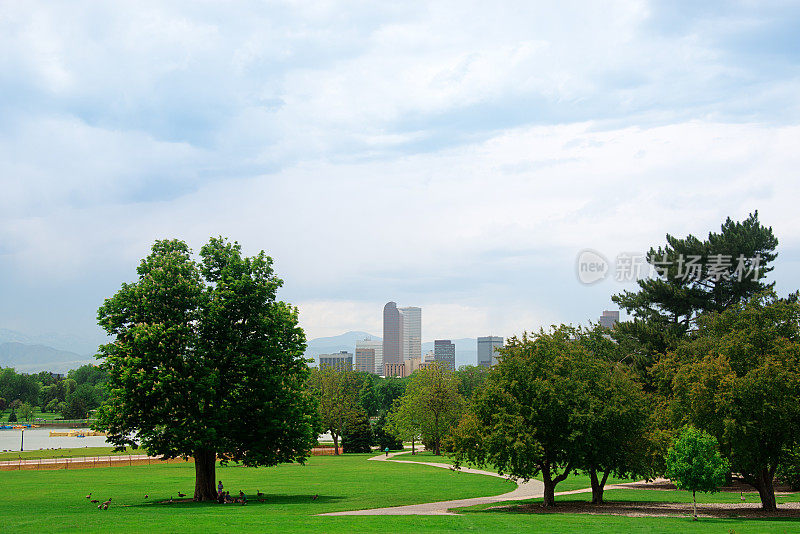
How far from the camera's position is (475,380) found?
14325 centimetres

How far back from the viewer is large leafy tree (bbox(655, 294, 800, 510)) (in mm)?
32219

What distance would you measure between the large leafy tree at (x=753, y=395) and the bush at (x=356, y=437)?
6982 cm

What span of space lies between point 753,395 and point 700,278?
24.5m

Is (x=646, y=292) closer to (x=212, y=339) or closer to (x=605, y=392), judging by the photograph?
(x=605, y=392)

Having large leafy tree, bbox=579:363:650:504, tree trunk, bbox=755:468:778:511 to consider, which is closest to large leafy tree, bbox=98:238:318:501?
large leafy tree, bbox=579:363:650:504

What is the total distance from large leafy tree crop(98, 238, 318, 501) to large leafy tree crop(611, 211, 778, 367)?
31233 mm

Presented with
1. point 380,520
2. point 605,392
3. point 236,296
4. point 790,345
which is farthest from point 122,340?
point 790,345

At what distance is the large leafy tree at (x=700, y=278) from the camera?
5384 cm

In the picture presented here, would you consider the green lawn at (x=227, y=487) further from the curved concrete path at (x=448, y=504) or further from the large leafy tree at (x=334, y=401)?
the large leafy tree at (x=334, y=401)

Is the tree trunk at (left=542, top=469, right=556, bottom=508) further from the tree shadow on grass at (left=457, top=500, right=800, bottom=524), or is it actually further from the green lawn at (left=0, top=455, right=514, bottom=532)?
the green lawn at (left=0, top=455, right=514, bottom=532)

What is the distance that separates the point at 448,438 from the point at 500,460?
405cm

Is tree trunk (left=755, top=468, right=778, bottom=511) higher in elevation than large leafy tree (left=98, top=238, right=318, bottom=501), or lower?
lower

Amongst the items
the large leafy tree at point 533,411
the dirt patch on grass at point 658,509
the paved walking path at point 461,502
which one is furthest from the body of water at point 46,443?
the dirt patch on grass at point 658,509

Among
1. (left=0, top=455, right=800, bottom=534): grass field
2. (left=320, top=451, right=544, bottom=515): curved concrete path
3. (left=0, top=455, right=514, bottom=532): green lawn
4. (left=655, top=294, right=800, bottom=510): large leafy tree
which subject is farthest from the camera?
(left=320, top=451, right=544, bottom=515): curved concrete path
